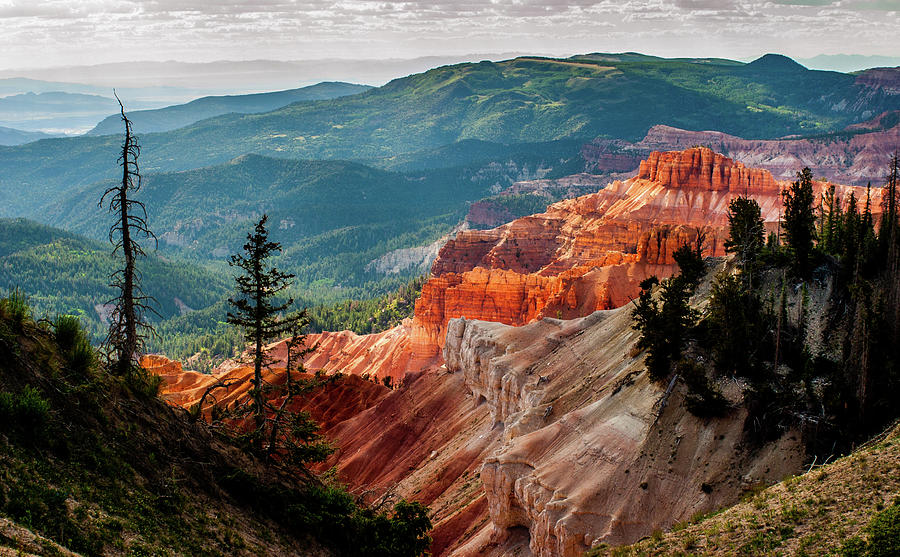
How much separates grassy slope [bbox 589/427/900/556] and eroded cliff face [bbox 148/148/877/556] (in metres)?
3.90

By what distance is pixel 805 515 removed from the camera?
2434 centimetres

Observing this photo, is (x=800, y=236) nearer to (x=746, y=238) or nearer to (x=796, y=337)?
(x=746, y=238)

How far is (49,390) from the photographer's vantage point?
25.7m

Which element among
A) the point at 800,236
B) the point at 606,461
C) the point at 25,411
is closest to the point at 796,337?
the point at 800,236

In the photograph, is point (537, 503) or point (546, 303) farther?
point (546, 303)

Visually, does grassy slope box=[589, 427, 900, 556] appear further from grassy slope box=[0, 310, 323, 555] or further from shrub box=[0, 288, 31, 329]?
shrub box=[0, 288, 31, 329]

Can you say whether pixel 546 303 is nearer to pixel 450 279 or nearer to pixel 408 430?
pixel 450 279

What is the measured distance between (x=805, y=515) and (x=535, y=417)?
1880 cm

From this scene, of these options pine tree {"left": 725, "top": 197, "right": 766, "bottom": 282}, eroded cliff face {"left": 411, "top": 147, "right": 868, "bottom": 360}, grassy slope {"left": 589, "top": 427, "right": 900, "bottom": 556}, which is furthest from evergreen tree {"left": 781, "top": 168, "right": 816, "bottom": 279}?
eroded cliff face {"left": 411, "top": 147, "right": 868, "bottom": 360}

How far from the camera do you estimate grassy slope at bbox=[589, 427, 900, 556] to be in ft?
75.8

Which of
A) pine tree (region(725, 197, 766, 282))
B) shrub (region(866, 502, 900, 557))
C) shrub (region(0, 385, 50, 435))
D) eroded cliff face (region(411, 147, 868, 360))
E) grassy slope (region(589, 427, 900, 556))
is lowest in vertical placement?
eroded cliff face (region(411, 147, 868, 360))

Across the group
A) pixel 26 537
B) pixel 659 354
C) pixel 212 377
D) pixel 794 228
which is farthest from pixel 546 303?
pixel 26 537

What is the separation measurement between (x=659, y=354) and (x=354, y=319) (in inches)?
4316

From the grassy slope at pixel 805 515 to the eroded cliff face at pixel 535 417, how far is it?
390cm
